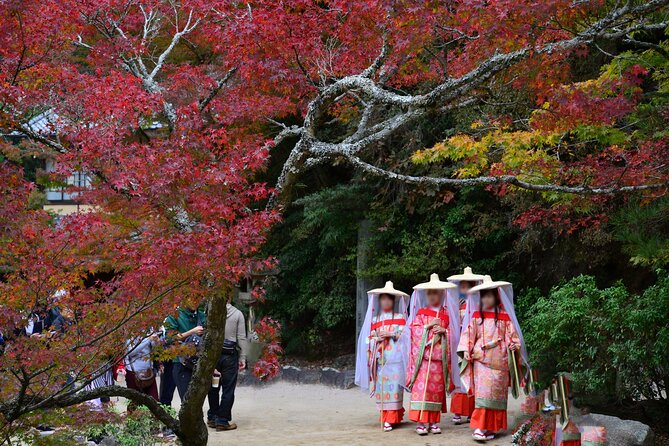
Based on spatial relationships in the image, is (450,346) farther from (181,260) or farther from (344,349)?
(344,349)

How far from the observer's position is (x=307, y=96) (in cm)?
1083

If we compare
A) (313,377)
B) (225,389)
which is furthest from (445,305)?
(313,377)

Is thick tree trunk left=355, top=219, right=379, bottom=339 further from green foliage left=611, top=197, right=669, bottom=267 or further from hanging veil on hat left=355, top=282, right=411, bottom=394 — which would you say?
green foliage left=611, top=197, right=669, bottom=267

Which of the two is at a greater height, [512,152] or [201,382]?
[512,152]

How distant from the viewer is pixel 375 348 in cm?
960

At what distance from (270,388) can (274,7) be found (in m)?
7.95

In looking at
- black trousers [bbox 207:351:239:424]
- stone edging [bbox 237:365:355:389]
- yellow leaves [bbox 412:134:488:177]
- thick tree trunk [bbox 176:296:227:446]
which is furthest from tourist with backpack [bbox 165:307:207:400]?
stone edging [bbox 237:365:355:389]

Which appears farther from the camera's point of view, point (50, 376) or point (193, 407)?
point (193, 407)

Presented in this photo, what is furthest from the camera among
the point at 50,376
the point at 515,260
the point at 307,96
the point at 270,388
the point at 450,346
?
the point at 270,388

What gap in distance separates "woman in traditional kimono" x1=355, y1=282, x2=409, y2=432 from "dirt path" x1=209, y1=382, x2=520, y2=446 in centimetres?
31

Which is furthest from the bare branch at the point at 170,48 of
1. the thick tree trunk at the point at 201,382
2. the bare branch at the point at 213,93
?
the thick tree trunk at the point at 201,382

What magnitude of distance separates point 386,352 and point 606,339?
2.77m

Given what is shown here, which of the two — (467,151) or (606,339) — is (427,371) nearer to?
(606,339)

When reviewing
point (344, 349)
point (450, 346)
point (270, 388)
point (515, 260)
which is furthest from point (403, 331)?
point (344, 349)
